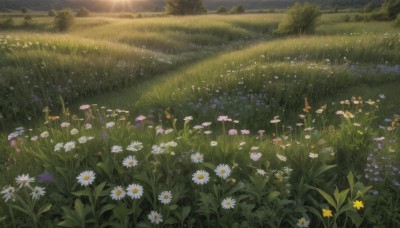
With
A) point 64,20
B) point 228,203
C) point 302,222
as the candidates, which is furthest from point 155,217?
point 64,20

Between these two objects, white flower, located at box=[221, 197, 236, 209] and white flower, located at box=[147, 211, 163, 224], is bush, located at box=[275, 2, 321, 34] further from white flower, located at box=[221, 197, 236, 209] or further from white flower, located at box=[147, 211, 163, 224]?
white flower, located at box=[147, 211, 163, 224]

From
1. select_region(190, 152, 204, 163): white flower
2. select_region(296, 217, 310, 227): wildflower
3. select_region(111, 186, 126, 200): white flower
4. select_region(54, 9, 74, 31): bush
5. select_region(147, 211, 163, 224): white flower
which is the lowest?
select_region(296, 217, 310, 227): wildflower

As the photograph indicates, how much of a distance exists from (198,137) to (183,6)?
48.6 meters

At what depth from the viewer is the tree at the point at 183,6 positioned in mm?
49344

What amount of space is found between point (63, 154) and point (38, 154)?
0.39 meters

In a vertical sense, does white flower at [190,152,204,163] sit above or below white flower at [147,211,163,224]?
above

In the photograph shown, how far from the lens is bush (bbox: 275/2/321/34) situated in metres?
22.7

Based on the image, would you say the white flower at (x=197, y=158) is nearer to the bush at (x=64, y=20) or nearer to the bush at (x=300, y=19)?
the bush at (x=300, y=19)

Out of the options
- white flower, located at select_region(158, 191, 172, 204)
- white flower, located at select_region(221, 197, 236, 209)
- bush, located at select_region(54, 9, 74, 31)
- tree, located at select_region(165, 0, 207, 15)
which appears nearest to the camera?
white flower, located at select_region(221, 197, 236, 209)

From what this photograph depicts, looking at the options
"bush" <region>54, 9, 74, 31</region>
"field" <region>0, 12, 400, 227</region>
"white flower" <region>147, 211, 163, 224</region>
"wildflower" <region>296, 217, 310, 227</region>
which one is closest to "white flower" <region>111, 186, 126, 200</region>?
"field" <region>0, 12, 400, 227</region>

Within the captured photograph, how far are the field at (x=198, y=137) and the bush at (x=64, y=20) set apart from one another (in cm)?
1582

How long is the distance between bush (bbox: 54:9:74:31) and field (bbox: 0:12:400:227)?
51.9 ft

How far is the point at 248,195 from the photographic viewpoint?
10.1 ft

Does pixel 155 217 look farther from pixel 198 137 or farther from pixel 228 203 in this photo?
pixel 198 137
